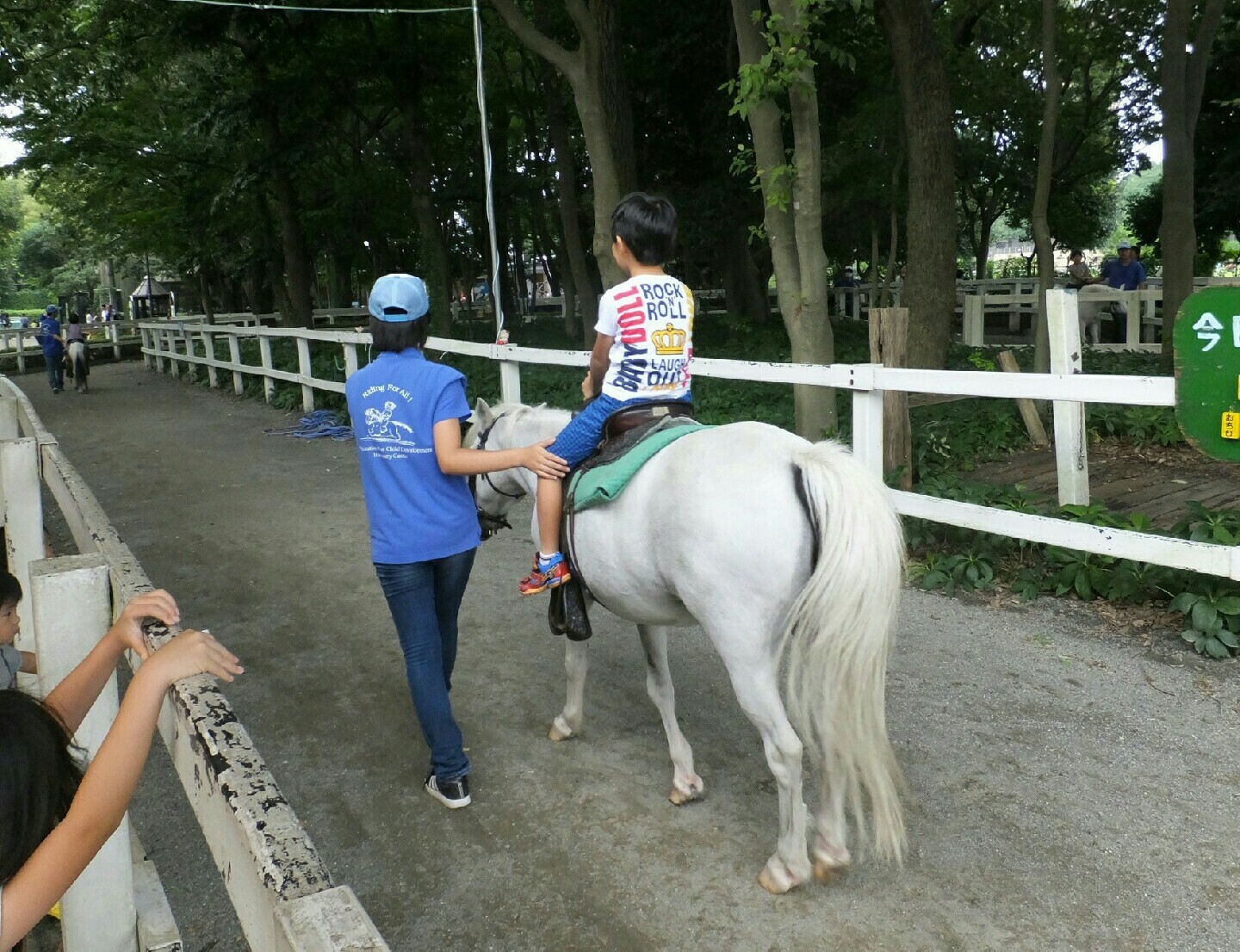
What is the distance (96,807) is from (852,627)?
2120mm

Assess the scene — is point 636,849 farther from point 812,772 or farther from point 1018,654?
point 1018,654

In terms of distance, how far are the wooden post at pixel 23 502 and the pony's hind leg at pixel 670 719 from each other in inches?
90.3

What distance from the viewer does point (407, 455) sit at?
3631mm

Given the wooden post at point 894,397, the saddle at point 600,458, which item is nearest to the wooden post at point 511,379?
the wooden post at point 894,397

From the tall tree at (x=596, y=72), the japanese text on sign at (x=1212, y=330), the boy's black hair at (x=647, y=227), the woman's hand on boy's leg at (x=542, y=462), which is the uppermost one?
the tall tree at (x=596, y=72)

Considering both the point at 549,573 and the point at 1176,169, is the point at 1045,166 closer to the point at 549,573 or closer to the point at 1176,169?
the point at 1176,169

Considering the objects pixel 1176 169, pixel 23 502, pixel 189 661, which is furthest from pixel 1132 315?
pixel 189 661

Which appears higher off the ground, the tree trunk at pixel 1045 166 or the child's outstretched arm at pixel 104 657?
the tree trunk at pixel 1045 166

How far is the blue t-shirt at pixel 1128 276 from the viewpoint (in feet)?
54.4

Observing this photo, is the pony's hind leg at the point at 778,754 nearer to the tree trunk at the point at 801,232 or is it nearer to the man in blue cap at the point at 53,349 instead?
the tree trunk at the point at 801,232

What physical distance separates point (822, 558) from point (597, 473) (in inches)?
37.9

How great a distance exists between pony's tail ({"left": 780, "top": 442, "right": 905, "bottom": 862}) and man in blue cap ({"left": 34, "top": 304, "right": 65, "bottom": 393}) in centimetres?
2193

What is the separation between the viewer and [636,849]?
3.46m

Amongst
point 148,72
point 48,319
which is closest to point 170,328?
point 48,319
